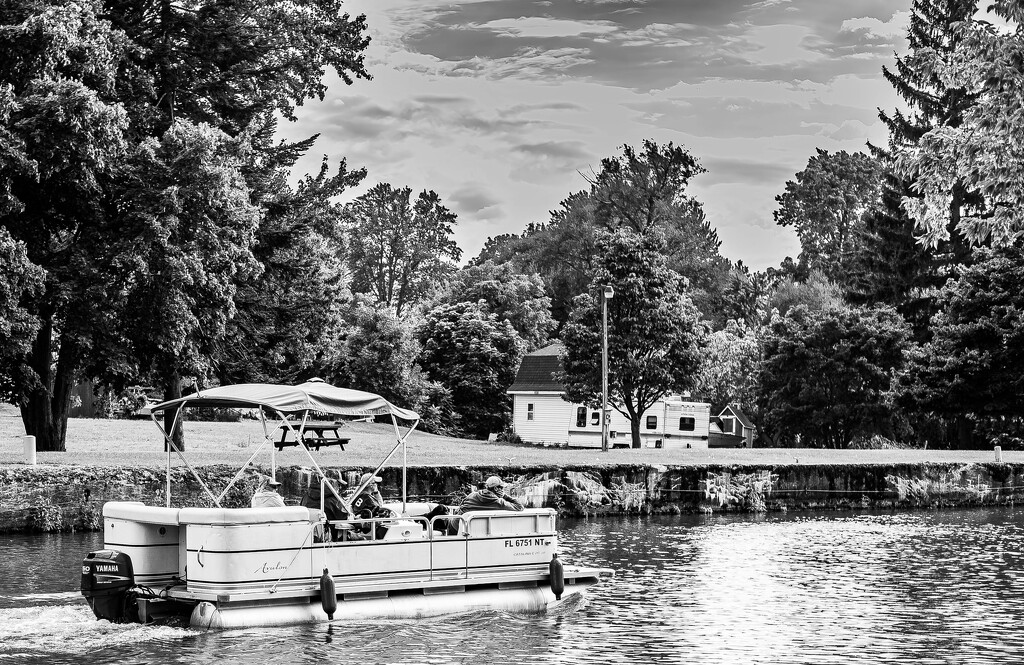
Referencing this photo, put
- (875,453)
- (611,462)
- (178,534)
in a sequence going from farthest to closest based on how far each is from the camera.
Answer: (875,453)
(611,462)
(178,534)

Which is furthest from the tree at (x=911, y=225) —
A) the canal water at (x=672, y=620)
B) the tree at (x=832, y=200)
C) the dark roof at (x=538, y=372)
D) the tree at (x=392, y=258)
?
the canal water at (x=672, y=620)

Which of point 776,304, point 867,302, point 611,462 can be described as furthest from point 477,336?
point 611,462

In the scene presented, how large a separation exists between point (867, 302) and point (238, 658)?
227ft

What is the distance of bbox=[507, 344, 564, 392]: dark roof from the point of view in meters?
74.4

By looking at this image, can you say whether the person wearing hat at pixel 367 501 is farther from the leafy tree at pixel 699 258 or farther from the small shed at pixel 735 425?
the leafy tree at pixel 699 258

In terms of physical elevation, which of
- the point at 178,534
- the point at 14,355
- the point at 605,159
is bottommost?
the point at 178,534

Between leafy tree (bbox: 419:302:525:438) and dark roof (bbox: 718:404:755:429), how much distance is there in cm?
1457

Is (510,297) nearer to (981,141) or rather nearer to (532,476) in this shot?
(532,476)

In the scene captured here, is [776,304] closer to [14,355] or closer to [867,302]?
[867,302]

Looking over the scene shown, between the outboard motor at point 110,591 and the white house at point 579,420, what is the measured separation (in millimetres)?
54648

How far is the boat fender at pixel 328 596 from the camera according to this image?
19219 mm

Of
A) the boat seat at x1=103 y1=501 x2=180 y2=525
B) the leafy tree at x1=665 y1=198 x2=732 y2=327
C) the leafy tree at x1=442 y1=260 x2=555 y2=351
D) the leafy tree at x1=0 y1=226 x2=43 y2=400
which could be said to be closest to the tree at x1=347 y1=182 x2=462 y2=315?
→ the leafy tree at x1=442 y1=260 x2=555 y2=351

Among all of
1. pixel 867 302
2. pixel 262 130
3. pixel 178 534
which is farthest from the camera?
pixel 867 302

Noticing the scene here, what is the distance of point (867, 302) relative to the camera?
8019 cm
